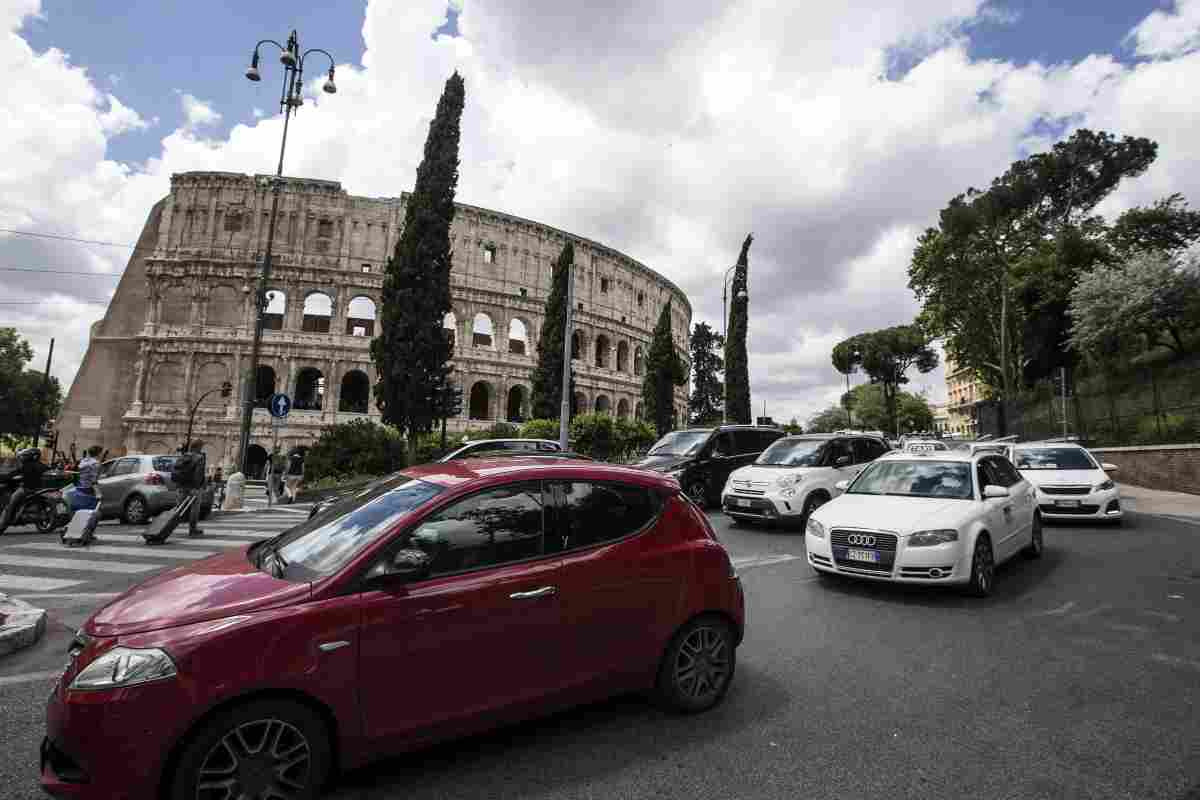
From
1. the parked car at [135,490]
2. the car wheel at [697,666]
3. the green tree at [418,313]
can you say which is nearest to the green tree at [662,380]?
the green tree at [418,313]

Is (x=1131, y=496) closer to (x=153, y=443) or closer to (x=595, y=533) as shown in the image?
(x=595, y=533)

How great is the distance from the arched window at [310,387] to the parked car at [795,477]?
113ft

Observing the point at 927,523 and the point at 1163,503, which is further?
the point at 1163,503

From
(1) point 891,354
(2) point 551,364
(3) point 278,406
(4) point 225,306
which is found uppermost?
Answer: (1) point 891,354

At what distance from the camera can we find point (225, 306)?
3712cm

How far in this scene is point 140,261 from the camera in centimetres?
3881

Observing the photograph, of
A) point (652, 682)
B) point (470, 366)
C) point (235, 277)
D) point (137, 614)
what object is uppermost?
point (235, 277)

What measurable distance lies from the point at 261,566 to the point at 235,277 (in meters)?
41.3

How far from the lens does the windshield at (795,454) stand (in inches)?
A: 422

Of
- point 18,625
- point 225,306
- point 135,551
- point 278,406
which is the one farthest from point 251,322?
point 18,625

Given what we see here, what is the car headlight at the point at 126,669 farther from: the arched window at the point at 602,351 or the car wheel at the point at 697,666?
the arched window at the point at 602,351

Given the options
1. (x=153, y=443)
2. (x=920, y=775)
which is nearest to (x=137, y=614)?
(x=920, y=775)

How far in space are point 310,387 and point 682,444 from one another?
3410 centimetres

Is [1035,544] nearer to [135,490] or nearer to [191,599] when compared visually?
[191,599]
